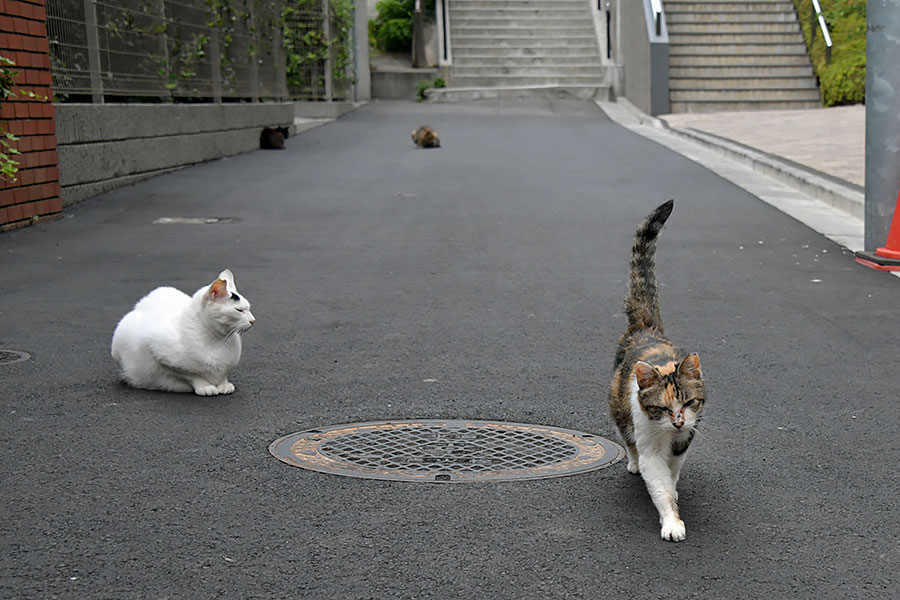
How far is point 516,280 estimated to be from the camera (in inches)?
343

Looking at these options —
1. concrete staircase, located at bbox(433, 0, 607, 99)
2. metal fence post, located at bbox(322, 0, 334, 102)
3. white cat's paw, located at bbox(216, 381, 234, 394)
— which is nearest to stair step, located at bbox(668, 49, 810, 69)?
concrete staircase, located at bbox(433, 0, 607, 99)

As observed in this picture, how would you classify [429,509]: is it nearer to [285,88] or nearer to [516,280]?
[516,280]

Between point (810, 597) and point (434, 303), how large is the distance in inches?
184

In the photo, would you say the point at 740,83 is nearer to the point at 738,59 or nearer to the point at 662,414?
the point at 738,59

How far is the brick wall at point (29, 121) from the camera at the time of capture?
35.4ft

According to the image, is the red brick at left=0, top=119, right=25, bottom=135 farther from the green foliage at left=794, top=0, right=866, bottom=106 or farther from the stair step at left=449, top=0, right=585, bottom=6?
the stair step at left=449, top=0, right=585, bottom=6

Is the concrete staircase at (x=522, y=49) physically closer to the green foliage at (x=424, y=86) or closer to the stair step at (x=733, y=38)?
the green foliage at (x=424, y=86)

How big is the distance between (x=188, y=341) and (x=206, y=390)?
27cm

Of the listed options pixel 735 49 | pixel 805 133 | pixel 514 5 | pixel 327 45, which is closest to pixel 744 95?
pixel 735 49

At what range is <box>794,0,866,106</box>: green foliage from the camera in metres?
24.8

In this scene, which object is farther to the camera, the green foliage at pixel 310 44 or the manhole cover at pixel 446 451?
the green foliage at pixel 310 44

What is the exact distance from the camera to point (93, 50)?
543 inches

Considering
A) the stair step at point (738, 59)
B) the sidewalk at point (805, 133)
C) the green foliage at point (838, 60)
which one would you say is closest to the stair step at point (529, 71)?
the stair step at point (738, 59)

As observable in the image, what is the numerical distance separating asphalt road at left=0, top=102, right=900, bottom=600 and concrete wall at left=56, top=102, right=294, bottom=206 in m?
1.22
